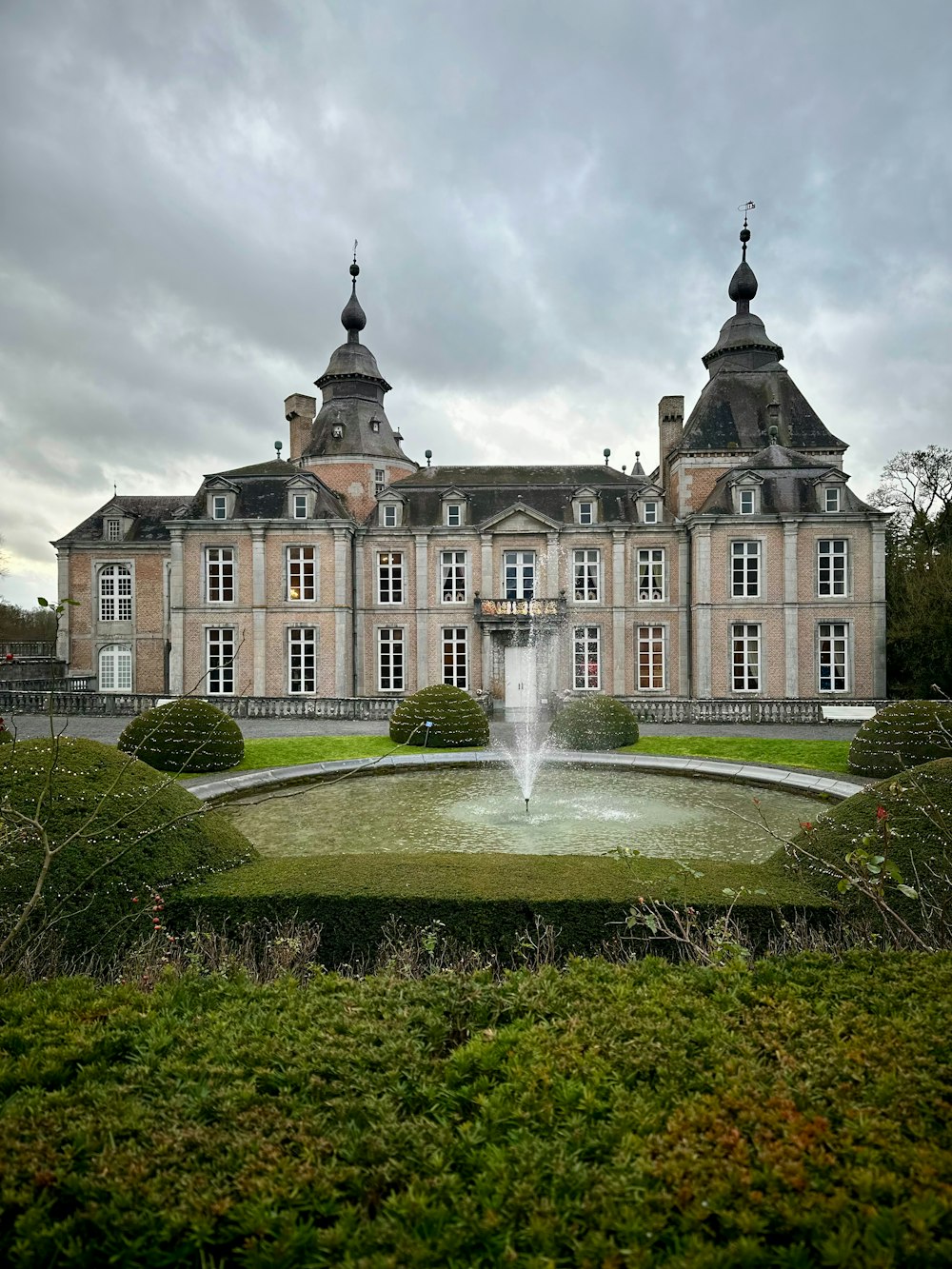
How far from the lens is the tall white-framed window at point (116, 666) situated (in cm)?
3103

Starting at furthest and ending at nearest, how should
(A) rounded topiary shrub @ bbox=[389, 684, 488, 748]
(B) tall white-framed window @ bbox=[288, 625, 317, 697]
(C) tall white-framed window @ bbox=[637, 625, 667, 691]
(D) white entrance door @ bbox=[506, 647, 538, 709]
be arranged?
1. (C) tall white-framed window @ bbox=[637, 625, 667, 691]
2. (D) white entrance door @ bbox=[506, 647, 538, 709]
3. (B) tall white-framed window @ bbox=[288, 625, 317, 697]
4. (A) rounded topiary shrub @ bbox=[389, 684, 488, 748]

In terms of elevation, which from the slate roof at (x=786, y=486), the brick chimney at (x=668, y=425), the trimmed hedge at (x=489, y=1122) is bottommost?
the trimmed hedge at (x=489, y=1122)

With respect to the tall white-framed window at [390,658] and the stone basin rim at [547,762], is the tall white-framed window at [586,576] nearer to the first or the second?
the tall white-framed window at [390,658]

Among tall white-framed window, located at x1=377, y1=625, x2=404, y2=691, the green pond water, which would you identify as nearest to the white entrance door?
tall white-framed window, located at x1=377, y1=625, x2=404, y2=691

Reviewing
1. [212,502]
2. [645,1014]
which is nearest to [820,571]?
[212,502]

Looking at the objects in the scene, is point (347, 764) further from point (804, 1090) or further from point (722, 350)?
point (722, 350)

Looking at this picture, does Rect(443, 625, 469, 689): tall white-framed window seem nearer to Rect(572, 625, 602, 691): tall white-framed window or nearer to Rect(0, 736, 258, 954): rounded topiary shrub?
Rect(572, 625, 602, 691): tall white-framed window

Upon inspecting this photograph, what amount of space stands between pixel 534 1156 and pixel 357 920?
3.89 meters

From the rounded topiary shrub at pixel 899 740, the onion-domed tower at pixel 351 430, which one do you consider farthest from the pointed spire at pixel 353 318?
the rounded topiary shrub at pixel 899 740

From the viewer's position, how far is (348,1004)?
3.78 meters

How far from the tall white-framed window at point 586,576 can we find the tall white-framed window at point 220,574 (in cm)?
1377

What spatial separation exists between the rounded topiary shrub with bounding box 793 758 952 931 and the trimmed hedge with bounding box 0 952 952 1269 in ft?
→ 6.83

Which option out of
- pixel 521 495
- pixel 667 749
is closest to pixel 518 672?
pixel 521 495

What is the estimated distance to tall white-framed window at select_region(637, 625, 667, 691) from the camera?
92.0 feet
